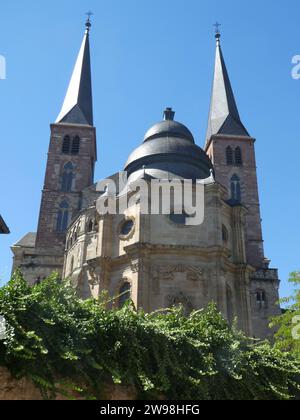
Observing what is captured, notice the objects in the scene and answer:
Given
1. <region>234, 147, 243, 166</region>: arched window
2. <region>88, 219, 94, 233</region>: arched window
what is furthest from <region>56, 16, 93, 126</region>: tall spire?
<region>88, 219, 94, 233</region>: arched window

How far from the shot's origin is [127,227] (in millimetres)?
27219

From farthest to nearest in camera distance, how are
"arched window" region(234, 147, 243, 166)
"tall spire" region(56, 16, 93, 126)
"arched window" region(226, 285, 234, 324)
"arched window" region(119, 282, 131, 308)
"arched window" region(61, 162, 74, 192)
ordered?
"tall spire" region(56, 16, 93, 126) → "arched window" region(234, 147, 243, 166) → "arched window" region(61, 162, 74, 192) → "arched window" region(226, 285, 234, 324) → "arched window" region(119, 282, 131, 308)

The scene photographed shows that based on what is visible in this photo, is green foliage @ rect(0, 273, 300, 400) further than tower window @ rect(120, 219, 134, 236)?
No

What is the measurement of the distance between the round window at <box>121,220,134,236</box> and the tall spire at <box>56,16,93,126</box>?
86.5ft

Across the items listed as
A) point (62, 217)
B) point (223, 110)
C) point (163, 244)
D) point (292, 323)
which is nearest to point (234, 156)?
point (223, 110)

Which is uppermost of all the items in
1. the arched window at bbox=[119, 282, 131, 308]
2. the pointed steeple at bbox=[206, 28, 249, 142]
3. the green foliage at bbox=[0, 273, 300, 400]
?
the pointed steeple at bbox=[206, 28, 249, 142]

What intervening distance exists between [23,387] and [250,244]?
3462 centimetres

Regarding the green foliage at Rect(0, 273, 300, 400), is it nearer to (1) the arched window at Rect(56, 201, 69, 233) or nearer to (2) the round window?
(2) the round window

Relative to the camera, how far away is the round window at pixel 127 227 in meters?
26.9

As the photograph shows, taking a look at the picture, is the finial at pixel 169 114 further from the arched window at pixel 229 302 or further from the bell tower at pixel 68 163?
the arched window at pixel 229 302

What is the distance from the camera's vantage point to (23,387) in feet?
33.6

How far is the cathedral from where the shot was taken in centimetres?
2478

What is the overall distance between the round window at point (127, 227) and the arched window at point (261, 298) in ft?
49.7

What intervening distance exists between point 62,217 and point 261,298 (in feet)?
62.1
